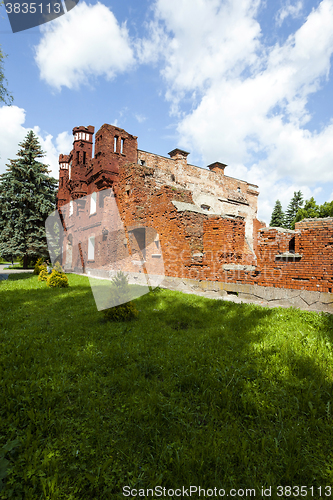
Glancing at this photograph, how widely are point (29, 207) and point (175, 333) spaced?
70.9 feet

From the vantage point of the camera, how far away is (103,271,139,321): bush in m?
5.95

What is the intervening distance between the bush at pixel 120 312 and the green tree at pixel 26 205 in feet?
57.9

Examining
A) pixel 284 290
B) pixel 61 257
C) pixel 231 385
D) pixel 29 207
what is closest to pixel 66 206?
pixel 29 207

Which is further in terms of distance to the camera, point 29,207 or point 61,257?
point 61,257

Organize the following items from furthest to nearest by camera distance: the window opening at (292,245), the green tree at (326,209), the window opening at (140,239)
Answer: the green tree at (326,209), the window opening at (140,239), the window opening at (292,245)

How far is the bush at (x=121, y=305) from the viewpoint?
19.5 ft

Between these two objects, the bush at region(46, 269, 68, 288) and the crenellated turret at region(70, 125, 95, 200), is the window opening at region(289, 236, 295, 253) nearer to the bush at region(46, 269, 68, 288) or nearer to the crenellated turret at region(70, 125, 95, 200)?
the bush at region(46, 269, 68, 288)

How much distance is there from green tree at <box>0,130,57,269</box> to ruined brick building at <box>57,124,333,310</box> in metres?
2.46

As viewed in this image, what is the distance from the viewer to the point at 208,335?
478cm

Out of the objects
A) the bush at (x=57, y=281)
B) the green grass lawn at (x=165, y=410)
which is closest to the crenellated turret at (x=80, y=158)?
the bush at (x=57, y=281)

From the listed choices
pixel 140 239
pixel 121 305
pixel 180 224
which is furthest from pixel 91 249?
pixel 121 305

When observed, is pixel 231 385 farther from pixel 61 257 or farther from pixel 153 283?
pixel 61 257

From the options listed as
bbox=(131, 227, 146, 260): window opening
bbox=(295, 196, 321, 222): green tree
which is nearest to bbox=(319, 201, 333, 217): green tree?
bbox=(295, 196, 321, 222): green tree

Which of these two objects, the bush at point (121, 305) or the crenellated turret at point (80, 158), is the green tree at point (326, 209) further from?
the bush at point (121, 305)
